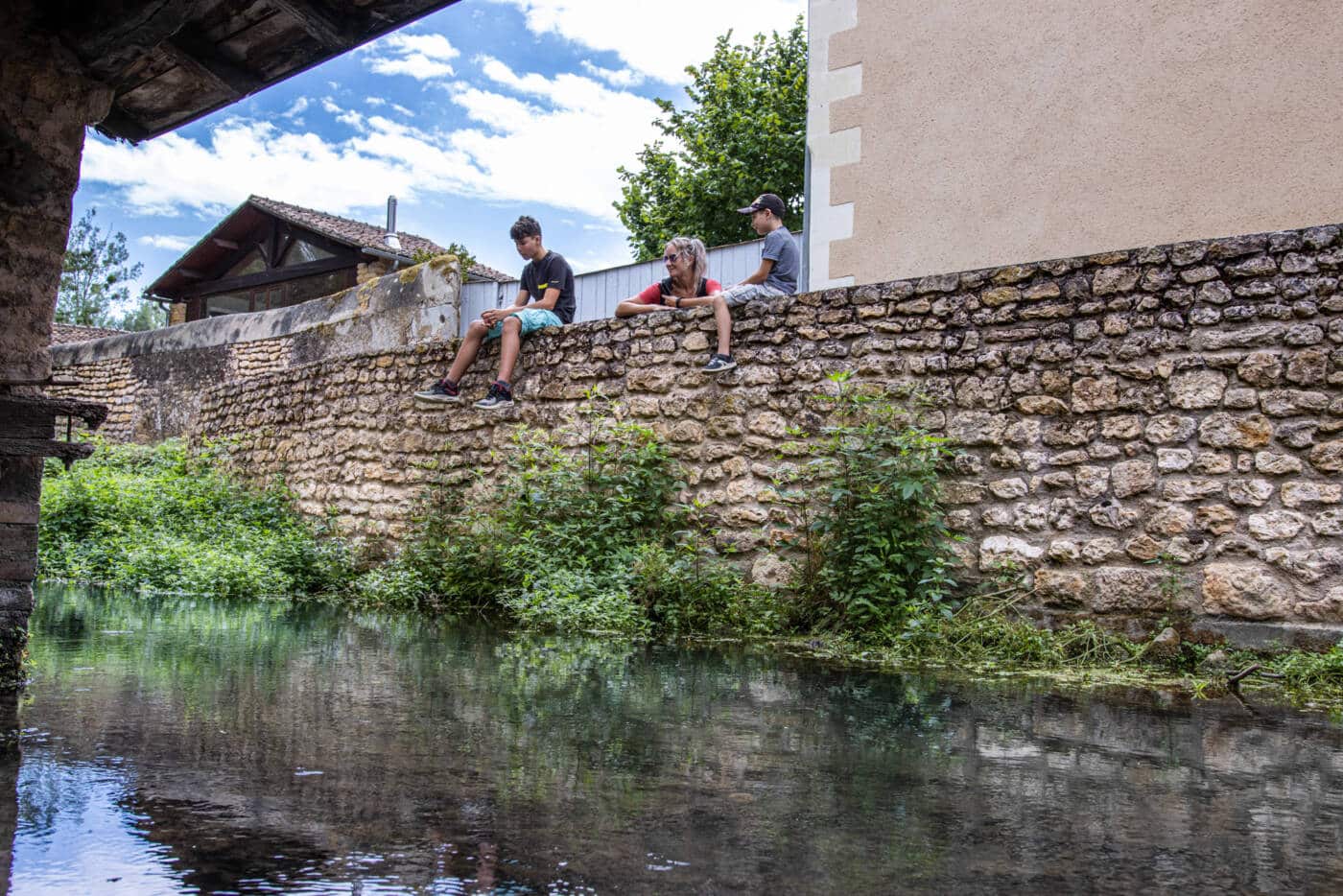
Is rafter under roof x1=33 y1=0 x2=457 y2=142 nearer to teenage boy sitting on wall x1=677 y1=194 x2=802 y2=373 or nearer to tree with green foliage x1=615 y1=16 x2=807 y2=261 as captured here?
teenage boy sitting on wall x1=677 y1=194 x2=802 y2=373

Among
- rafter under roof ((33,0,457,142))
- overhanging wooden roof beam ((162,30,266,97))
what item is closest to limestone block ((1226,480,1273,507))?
rafter under roof ((33,0,457,142))

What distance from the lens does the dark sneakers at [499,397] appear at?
8070 mm

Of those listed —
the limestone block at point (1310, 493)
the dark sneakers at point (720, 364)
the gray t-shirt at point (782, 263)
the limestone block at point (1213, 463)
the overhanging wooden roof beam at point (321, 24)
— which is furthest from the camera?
the gray t-shirt at point (782, 263)

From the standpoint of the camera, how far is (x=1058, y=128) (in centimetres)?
750

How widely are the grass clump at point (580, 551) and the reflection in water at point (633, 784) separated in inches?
65.7

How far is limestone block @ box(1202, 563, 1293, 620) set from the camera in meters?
4.97

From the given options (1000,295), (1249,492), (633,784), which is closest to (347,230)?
(1000,295)

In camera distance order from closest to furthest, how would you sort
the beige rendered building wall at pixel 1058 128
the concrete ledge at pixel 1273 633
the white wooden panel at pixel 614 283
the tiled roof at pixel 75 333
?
the concrete ledge at pixel 1273 633, the beige rendered building wall at pixel 1058 128, the white wooden panel at pixel 614 283, the tiled roof at pixel 75 333

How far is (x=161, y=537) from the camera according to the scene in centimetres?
938

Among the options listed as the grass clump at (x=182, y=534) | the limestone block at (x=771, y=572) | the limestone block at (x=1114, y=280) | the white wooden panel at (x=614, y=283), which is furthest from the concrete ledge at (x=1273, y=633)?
the white wooden panel at (x=614, y=283)

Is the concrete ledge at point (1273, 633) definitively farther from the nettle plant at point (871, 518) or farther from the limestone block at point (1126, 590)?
the nettle plant at point (871, 518)

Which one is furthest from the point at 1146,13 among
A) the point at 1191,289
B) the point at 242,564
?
the point at 242,564

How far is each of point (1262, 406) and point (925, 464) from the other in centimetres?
162

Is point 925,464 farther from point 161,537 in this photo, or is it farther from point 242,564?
point 161,537
